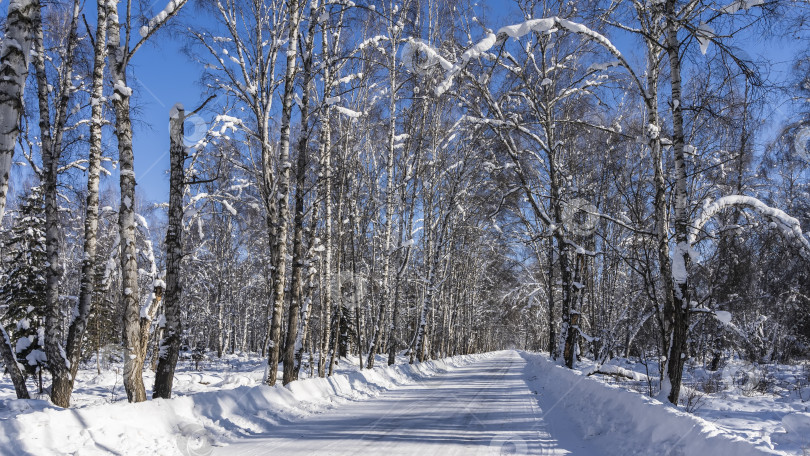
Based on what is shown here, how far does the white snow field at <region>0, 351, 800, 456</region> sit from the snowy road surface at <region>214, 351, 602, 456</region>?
1 centimetres

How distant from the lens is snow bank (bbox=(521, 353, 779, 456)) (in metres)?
3.95

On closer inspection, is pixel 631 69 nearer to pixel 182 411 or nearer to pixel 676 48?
pixel 676 48

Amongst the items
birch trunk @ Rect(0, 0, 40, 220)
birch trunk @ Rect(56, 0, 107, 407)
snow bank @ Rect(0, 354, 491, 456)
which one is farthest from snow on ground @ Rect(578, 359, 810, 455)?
birch trunk @ Rect(56, 0, 107, 407)

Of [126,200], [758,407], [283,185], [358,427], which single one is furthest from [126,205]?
[758,407]

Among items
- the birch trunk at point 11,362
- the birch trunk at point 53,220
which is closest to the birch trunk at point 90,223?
the birch trunk at point 53,220

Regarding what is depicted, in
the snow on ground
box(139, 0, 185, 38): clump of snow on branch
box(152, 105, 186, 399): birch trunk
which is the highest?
box(139, 0, 185, 38): clump of snow on branch

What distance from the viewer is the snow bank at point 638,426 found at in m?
3.95

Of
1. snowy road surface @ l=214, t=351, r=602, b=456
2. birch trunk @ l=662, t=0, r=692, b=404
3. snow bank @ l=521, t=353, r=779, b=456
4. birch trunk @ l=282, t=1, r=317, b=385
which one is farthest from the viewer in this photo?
birch trunk @ l=282, t=1, r=317, b=385

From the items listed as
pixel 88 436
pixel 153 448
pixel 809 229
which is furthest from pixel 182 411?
pixel 809 229

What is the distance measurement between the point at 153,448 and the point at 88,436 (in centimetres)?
64

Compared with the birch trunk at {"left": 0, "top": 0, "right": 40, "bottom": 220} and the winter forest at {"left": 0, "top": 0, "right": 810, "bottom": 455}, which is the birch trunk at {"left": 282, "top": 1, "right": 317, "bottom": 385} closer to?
the winter forest at {"left": 0, "top": 0, "right": 810, "bottom": 455}

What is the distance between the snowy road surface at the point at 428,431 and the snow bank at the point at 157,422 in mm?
453

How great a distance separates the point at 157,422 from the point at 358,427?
2545mm

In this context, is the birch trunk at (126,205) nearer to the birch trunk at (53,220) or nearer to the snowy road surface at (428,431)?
the snowy road surface at (428,431)
